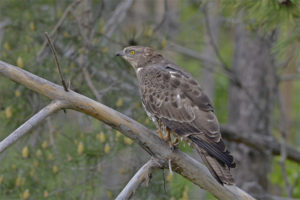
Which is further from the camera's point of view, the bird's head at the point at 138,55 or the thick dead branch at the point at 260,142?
the thick dead branch at the point at 260,142

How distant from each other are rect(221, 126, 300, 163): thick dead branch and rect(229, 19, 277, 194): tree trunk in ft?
2.39

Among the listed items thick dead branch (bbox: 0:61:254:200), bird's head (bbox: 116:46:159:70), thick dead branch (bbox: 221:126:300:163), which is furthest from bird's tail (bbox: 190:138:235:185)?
thick dead branch (bbox: 221:126:300:163)

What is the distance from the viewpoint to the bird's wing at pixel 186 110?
3.68 metres

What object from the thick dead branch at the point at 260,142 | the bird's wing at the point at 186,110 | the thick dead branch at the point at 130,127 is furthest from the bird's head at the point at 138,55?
the thick dead branch at the point at 260,142

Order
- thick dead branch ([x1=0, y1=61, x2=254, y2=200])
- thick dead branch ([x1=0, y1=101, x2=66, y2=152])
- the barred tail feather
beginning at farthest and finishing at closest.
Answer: the barred tail feather, thick dead branch ([x1=0, y1=61, x2=254, y2=200]), thick dead branch ([x1=0, y1=101, x2=66, y2=152])

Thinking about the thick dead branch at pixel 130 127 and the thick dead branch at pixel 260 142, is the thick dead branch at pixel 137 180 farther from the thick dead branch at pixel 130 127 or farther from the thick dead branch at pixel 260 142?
the thick dead branch at pixel 260 142

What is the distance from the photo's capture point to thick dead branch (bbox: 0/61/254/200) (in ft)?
11.0

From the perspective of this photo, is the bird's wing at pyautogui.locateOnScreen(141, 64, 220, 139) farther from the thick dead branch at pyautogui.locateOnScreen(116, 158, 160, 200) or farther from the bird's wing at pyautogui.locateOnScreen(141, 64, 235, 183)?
the thick dead branch at pyautogui.locateOnScreen(116, 158, 160, 200)


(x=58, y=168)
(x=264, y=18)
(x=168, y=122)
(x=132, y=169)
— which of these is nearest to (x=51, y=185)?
(x=58, y=168)

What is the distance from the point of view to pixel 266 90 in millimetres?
7391

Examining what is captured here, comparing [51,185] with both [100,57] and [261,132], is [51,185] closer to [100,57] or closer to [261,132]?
[100,57]

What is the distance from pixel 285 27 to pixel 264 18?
0.19 m

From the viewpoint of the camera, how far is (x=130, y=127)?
353 centimetres

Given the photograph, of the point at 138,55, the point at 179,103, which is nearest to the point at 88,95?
the point at 138,55
